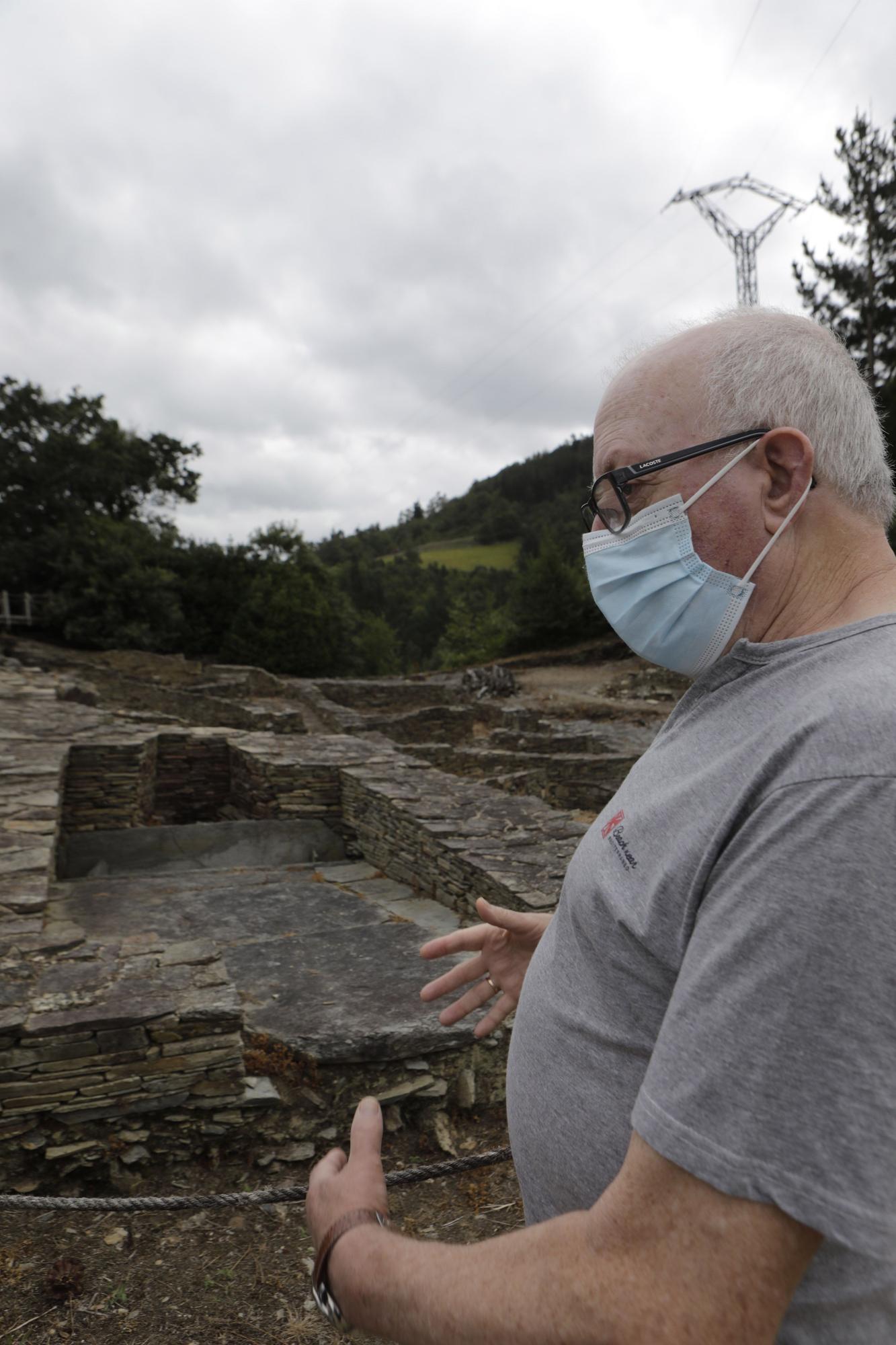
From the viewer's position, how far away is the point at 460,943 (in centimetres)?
173

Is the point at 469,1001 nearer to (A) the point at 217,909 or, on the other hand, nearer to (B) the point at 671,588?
(B) the point at 671,588

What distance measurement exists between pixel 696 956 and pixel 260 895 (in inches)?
198

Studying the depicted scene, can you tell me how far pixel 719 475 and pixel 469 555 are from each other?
7161 centimetres

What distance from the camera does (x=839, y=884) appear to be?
0.71m

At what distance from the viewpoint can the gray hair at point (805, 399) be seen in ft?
3.48

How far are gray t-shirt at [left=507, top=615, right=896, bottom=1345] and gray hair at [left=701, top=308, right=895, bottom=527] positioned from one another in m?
0.25

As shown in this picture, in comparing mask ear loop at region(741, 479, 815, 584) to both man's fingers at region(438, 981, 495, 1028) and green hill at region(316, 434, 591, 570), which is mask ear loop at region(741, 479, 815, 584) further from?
green hill at region(316, 434, 591, 570)

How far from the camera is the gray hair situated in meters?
1.06

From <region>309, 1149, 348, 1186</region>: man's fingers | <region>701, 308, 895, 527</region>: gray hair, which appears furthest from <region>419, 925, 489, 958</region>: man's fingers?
<region>701, 308, 895, 527</region>: gray hair

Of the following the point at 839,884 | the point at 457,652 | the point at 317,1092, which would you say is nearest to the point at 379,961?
the point at 317,1092

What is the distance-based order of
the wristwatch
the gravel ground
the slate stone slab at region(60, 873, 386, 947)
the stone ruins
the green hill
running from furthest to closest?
the green hill < the slate stone slab at region(60, 873, 386, 947) < the stone ruins < the gravel ground < the wristwatch

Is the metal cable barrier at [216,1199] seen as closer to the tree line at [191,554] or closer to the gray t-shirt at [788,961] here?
the gray t-shirt at [788,961]

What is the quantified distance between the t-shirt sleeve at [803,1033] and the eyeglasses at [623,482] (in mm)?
516

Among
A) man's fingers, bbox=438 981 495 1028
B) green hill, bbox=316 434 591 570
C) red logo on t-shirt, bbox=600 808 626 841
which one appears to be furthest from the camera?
green hill, bbox=316 434 591 570
